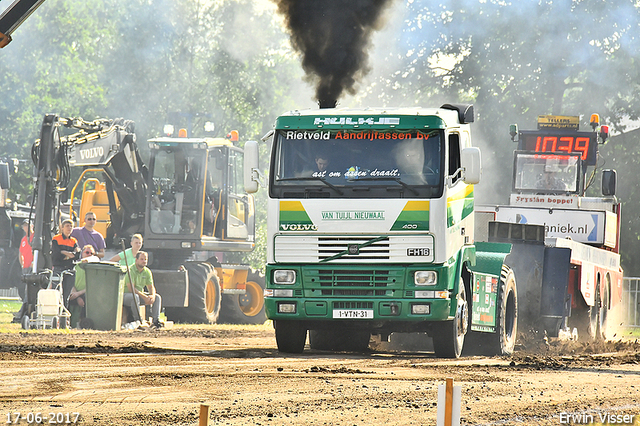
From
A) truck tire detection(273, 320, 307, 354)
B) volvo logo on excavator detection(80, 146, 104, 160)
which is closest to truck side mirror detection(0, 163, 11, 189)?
volvo logo on excavator detection(80, 146, 104, 160)

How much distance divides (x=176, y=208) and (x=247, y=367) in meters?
12.4

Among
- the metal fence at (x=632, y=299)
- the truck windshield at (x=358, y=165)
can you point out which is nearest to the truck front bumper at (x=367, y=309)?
the truck windshield at (x=358, y=165)

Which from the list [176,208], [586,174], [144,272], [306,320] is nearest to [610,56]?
[586,174]

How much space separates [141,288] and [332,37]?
5996mm

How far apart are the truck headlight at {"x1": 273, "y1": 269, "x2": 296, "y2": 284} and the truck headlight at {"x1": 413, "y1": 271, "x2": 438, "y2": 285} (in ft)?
4.79

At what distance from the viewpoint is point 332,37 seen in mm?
17656

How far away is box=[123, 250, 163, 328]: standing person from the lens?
19453mm

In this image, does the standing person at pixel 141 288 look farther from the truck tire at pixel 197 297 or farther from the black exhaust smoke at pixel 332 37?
the black exhaust smoke at pixel 332 37

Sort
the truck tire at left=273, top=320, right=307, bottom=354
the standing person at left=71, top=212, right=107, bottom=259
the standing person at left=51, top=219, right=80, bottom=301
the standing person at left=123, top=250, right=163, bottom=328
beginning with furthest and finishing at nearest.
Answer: the standing person at left=71, top=212, right=107, bottom=259, the standing person at left=51, top=219, right=80, bottom=301, the standing person at left=123, top=250, right=163, bottom=328, the truck tire at left=273, top=320, right=307, bottom=354

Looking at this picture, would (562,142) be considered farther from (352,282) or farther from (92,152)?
(352,282)

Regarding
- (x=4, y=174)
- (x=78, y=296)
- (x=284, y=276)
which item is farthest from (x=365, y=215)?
(x=4, y=174)

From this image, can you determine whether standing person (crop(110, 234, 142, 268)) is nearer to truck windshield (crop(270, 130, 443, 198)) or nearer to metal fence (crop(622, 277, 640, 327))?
truck windshield (crop(270, 130, 443, 198))

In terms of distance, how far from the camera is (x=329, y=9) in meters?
17.7

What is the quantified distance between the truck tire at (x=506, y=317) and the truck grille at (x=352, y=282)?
270 centimetres
